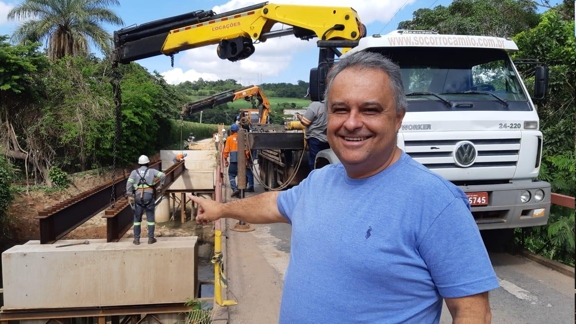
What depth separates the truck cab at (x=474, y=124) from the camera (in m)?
4.80

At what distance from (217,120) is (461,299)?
290ft

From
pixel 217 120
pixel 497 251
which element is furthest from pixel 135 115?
pixel 217 120

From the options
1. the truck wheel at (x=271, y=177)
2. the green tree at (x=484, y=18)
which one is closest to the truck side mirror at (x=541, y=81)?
the truck wheel at (x=271, y=177)

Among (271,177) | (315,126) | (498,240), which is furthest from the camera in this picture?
(271,177)

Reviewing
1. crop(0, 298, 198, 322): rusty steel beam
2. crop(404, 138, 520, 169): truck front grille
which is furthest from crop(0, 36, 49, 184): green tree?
crop(404, 138, 520, 169): truck front grille

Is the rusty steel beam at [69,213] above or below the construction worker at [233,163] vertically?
below

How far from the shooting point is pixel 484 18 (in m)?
18.3

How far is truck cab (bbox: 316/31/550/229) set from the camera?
4805 mm

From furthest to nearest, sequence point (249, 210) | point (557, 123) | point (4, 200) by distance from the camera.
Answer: point (4, 200)
point (557, 123)
point (249, 210)

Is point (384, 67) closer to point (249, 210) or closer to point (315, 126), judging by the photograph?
point (249, 210)

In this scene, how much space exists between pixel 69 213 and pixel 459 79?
7085mm

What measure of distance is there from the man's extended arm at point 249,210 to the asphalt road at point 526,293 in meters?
2.90

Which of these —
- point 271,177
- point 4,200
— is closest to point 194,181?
point 271,177

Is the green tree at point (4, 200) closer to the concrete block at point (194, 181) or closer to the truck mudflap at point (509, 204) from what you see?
the concrete block at point (194, 181)
